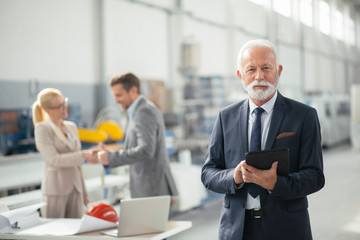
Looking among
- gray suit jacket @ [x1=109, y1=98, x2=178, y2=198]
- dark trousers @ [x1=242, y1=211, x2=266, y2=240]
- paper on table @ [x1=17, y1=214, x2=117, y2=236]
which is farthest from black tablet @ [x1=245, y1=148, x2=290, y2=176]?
gray suit jacket @ [x1=109, y1=98, x2=178, y2=198]

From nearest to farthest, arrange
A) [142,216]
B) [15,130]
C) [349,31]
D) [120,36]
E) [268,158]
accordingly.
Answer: [268,158]
[142,216]
[15,130]
[120,36]
[349,31]

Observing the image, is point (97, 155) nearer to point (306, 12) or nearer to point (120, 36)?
point (120, 36)

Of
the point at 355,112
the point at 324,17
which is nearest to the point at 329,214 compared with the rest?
the point at 355,112

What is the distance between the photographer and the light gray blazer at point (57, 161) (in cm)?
311

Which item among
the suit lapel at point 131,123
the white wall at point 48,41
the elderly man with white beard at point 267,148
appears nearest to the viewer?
the elderly man with white beard at point 267,148

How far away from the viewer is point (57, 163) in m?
3.11

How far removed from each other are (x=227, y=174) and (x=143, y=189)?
1.35m

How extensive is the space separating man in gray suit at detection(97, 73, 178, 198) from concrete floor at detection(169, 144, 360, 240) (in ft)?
6.90

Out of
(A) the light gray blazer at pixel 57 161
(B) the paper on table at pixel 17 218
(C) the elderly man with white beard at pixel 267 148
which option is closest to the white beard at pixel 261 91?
(C) the elderly man with white beard at pixel 267 148

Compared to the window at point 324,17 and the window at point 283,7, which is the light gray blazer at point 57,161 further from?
the window at point 324,17

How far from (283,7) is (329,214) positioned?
962cm

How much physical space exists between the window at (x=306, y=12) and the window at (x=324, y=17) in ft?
3.66

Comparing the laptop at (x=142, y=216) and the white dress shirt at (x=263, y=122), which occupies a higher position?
the white dress shirt at (x=263, y=122)

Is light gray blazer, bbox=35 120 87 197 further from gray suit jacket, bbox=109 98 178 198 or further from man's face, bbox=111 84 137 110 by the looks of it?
man's face, bbox=111 84 137 110
